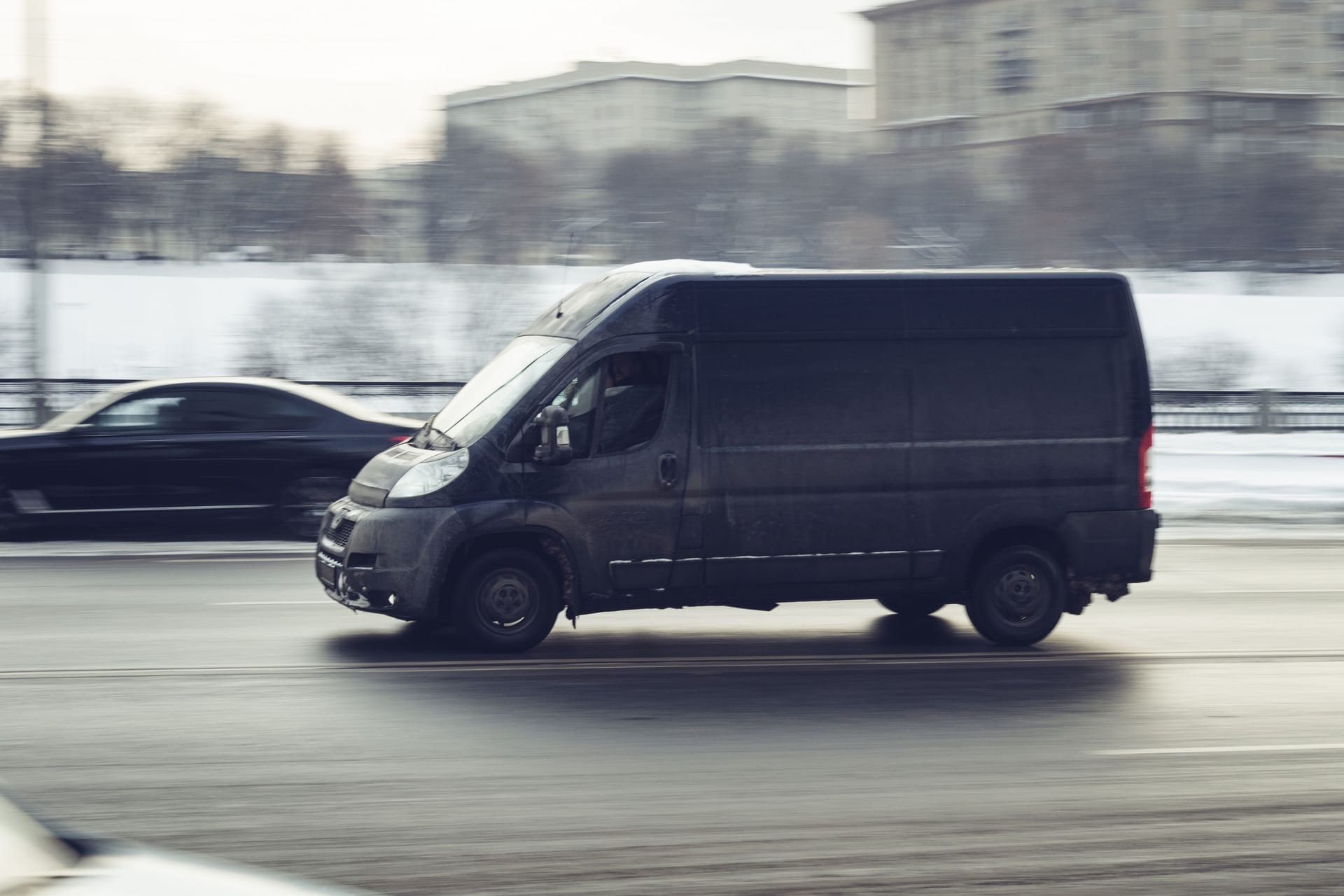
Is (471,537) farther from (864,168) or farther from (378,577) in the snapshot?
(864,168)

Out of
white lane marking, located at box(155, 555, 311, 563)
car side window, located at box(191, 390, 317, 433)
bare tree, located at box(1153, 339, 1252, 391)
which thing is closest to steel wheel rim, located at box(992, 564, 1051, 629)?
white lane marking, located at box(155, 555, 311, 563)

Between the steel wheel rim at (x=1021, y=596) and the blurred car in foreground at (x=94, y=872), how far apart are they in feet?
23.2

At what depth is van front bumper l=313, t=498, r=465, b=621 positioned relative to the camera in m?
8.85

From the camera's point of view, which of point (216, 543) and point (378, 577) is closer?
point (378, 577)

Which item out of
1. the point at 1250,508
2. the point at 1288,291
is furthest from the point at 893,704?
the point at 1288,291

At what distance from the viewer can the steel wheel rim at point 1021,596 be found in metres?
9.64

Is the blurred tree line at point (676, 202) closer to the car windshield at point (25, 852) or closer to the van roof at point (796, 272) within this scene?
the van roof at point (796, 272)

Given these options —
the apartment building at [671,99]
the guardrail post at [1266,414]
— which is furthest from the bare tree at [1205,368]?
Result: the apartment building at [671,99]

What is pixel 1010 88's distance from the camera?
113625 millimetres

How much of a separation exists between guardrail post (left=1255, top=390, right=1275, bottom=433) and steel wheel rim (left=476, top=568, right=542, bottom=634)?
884 inches

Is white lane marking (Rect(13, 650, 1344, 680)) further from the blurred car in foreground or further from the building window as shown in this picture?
the building window

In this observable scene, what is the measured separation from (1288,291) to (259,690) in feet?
251

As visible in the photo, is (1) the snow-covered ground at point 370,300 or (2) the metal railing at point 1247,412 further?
(1) the snow-covered ground at point 370,300

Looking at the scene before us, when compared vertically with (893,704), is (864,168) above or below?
above
